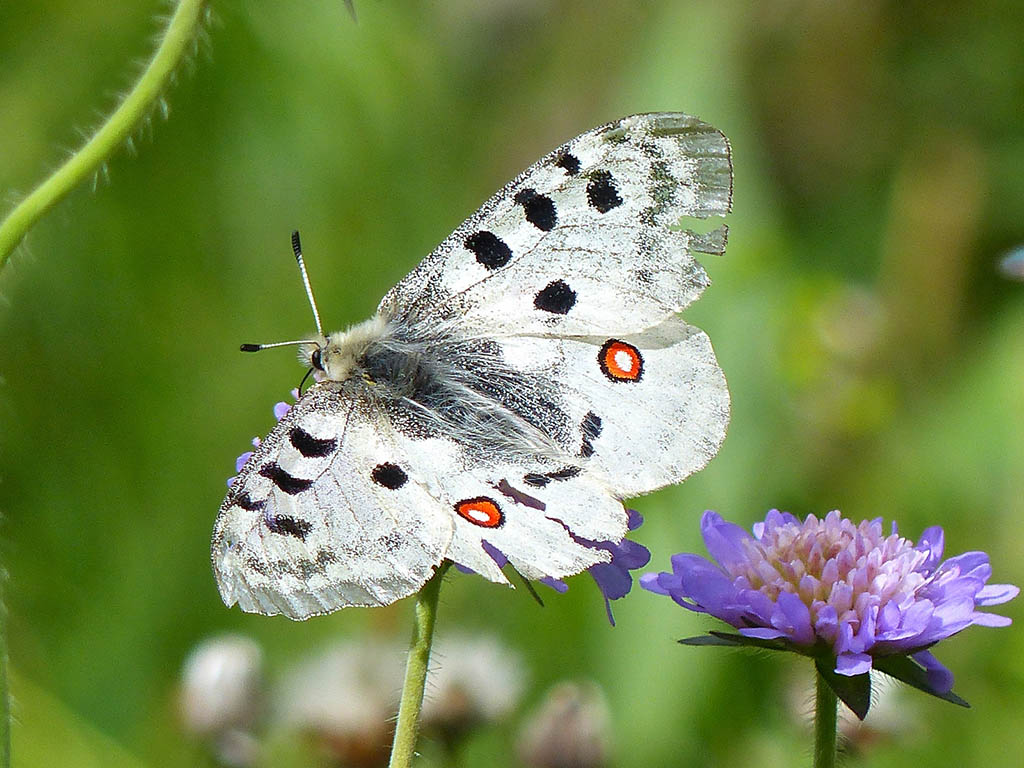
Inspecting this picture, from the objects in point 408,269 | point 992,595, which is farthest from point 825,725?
point 408,269

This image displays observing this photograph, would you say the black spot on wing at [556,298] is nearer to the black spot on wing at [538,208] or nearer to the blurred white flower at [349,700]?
the black spot on wing at [538,208]

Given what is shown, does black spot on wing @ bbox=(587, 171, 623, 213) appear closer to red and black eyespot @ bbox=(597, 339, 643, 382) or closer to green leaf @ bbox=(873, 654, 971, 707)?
red and black eyespot @ bbox=(597, 339, 643, 382)

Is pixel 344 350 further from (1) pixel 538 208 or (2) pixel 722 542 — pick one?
(2) pixel 722 542

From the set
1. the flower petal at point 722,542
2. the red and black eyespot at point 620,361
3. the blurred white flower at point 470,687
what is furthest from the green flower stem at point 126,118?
the blurred white flower at point 470,687

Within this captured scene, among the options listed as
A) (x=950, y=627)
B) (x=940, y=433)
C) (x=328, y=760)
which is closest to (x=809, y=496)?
(x=940, y=433)

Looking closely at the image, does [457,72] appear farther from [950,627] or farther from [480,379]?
[950,627]

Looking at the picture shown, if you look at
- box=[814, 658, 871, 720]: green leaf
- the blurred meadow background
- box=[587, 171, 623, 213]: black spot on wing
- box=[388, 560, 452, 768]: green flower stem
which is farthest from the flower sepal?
the blurred meadow background

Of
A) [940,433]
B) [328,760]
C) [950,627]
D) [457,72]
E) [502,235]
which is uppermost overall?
[457,72]
